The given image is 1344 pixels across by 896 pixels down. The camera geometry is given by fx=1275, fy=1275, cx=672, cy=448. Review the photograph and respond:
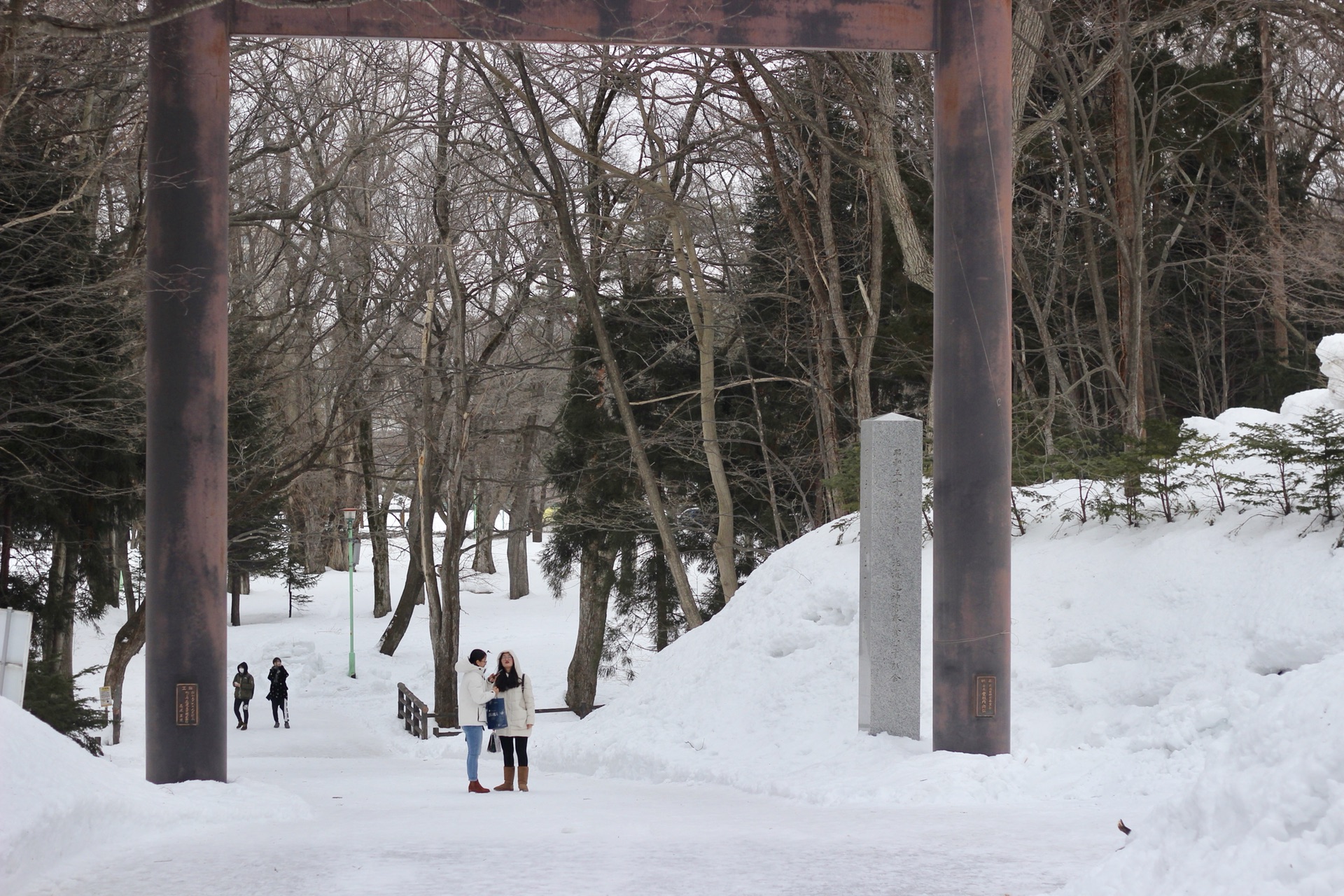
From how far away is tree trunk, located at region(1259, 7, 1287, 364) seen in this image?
22.0 metres

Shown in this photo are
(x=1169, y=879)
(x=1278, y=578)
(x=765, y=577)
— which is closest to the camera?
(x=1169, y=879)

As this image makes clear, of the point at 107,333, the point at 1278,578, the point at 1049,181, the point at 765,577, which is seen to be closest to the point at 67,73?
the point at 107,333

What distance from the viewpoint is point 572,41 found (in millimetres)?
10172

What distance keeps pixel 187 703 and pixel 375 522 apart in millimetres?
29208

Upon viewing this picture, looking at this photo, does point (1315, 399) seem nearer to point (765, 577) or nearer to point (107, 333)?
point (765, 577)

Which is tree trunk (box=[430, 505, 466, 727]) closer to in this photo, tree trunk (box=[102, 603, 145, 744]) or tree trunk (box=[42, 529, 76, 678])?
tree trunk (box=[102, 603, 145, 744])

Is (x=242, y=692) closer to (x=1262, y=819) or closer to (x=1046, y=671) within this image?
(x=1046, y=671)

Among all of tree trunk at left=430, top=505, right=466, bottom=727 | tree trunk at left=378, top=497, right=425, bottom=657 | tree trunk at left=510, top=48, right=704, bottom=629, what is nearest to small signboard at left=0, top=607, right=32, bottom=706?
tree trunk at left=510, top=48, right=704, bottom=629

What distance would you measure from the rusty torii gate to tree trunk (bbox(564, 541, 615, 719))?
56.5ft

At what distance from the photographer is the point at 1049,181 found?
26188 millimetres

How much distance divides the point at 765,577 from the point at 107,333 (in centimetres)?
903

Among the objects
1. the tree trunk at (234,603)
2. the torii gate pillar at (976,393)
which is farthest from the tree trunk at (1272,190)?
the tree trunk at (234,603)

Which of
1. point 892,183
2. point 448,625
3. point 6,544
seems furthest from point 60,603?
point 892,183

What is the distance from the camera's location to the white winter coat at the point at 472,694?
11.6 meters
